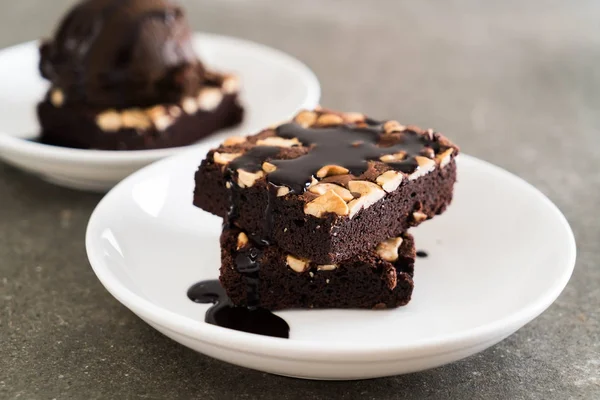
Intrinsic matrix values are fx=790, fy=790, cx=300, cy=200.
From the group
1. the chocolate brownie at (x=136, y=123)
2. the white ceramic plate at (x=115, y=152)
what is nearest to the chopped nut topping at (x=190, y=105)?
the chocolate brownie at (x=136, y=123)

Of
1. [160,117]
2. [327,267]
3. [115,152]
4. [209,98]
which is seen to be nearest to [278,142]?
[327,267]

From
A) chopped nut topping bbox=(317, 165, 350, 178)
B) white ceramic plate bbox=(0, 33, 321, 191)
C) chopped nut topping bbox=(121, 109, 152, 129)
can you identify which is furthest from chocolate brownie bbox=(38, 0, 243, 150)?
chopped nut topping bbox=(317, 165, 350, 178)

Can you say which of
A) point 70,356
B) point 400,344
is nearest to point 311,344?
point 400,344

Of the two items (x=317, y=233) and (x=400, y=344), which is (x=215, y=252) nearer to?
(x=317, y=233)

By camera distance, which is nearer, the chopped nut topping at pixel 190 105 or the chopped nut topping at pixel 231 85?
the chopped nut topping at pixel 190 105

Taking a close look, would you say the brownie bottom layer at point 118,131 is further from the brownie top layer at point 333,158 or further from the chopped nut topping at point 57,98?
the brownie top layer at point 333,158

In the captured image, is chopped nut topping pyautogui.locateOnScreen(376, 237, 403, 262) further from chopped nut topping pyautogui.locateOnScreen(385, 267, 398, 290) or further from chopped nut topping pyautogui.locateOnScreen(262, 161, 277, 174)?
chopped nut topping pyautogui.locateOnScreen(262, 161, 277, 174)

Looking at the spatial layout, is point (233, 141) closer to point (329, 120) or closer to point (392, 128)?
point (329, 120)
